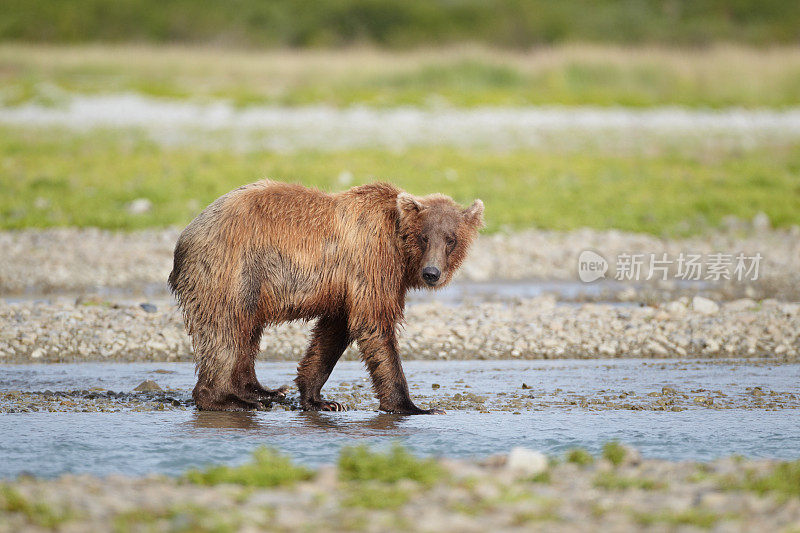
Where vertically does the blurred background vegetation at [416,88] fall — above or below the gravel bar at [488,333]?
above

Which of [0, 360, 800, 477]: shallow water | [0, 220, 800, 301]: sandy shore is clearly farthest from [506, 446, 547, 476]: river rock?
[0, 220, 800, 301]: sandy shore

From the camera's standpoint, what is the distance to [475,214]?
7.99 metres

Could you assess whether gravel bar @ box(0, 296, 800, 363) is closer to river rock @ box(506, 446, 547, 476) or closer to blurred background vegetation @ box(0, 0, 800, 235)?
river rock @ box(506, 446, 547, 476)

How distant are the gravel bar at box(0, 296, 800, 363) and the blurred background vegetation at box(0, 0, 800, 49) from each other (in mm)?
31904

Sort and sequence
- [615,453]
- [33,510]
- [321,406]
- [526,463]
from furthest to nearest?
[321,406], [615,453], [526,463], [33,510]

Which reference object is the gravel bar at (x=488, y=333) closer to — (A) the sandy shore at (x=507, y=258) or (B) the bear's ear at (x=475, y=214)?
(A) the sandy shore at (x=507, y=258)

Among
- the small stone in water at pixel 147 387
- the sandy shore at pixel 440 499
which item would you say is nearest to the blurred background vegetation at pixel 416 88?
the small stone in water at pixel 147 387

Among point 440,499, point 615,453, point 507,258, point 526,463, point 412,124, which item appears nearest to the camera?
point 440,499

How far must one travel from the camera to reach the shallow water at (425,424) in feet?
21.2

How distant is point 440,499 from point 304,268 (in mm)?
2932

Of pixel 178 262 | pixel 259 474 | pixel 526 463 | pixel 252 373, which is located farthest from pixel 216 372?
pixel 526 463

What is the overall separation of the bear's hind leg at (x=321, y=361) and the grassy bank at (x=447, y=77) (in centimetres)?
1829

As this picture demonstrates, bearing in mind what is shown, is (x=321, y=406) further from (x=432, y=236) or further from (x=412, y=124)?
(x=412, y=124)

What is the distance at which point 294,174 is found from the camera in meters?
18.5
